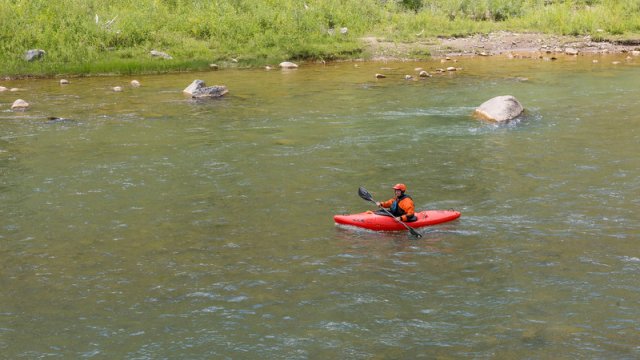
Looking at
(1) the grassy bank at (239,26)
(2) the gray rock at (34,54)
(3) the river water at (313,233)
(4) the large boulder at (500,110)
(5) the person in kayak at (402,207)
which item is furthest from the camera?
(1) the grassy bank at (239,26)

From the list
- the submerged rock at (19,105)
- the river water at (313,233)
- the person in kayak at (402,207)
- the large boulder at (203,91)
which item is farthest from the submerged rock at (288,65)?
the person in kayak at (402,207)

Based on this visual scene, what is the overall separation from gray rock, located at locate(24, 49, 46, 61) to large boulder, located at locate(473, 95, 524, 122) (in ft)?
61.5

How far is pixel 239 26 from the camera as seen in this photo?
35.3 m

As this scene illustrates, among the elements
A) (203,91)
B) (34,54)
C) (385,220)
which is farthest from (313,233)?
(34,54)

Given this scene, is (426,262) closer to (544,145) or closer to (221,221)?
(221,221)

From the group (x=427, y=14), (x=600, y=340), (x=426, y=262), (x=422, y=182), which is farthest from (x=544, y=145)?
(x=427, y=14)

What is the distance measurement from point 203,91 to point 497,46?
1848cm

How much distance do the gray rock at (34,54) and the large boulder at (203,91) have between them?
8.65m

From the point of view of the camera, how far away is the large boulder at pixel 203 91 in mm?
24861

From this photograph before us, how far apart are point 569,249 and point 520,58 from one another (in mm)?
24683

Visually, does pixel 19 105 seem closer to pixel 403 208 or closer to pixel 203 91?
pixel 203 91

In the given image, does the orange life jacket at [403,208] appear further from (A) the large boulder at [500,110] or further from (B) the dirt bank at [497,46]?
(B) the dirt bank at [497,46]

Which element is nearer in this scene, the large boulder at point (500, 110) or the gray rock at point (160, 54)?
the large boulder at point (500, 110)

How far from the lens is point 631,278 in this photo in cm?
1039
